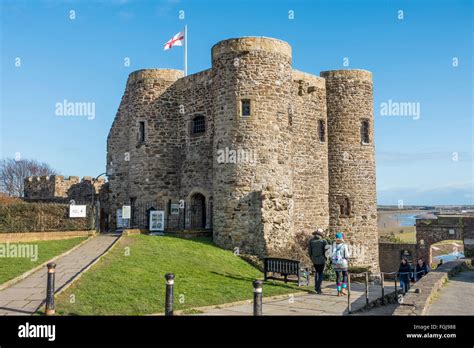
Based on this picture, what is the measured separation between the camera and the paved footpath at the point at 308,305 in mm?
11328

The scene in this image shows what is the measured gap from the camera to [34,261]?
15508mm

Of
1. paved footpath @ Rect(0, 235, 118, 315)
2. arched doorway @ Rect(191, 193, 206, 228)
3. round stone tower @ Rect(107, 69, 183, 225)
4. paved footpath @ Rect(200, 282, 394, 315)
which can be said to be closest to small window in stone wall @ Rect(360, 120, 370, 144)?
arched doorway @ Rect(191, 193, 206, 228)

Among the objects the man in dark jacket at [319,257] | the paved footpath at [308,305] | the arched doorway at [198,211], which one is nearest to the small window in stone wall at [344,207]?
the arched doorway at [198,211]

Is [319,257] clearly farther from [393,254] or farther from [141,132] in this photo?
[393,254]

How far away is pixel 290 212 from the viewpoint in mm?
22156

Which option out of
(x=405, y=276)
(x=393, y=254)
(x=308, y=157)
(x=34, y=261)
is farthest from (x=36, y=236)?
(x=393, y=254)

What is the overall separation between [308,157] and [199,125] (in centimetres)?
629

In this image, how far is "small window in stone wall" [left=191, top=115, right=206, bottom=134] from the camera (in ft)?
83.6

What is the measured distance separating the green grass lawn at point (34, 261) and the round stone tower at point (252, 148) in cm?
666

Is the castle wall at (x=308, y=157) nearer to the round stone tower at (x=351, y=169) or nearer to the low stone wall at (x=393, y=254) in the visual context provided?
the round stone tower at (x=351, y=169)

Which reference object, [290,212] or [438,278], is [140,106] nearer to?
[290,212]

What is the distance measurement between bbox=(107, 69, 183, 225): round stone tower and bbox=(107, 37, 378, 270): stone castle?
0.06m
